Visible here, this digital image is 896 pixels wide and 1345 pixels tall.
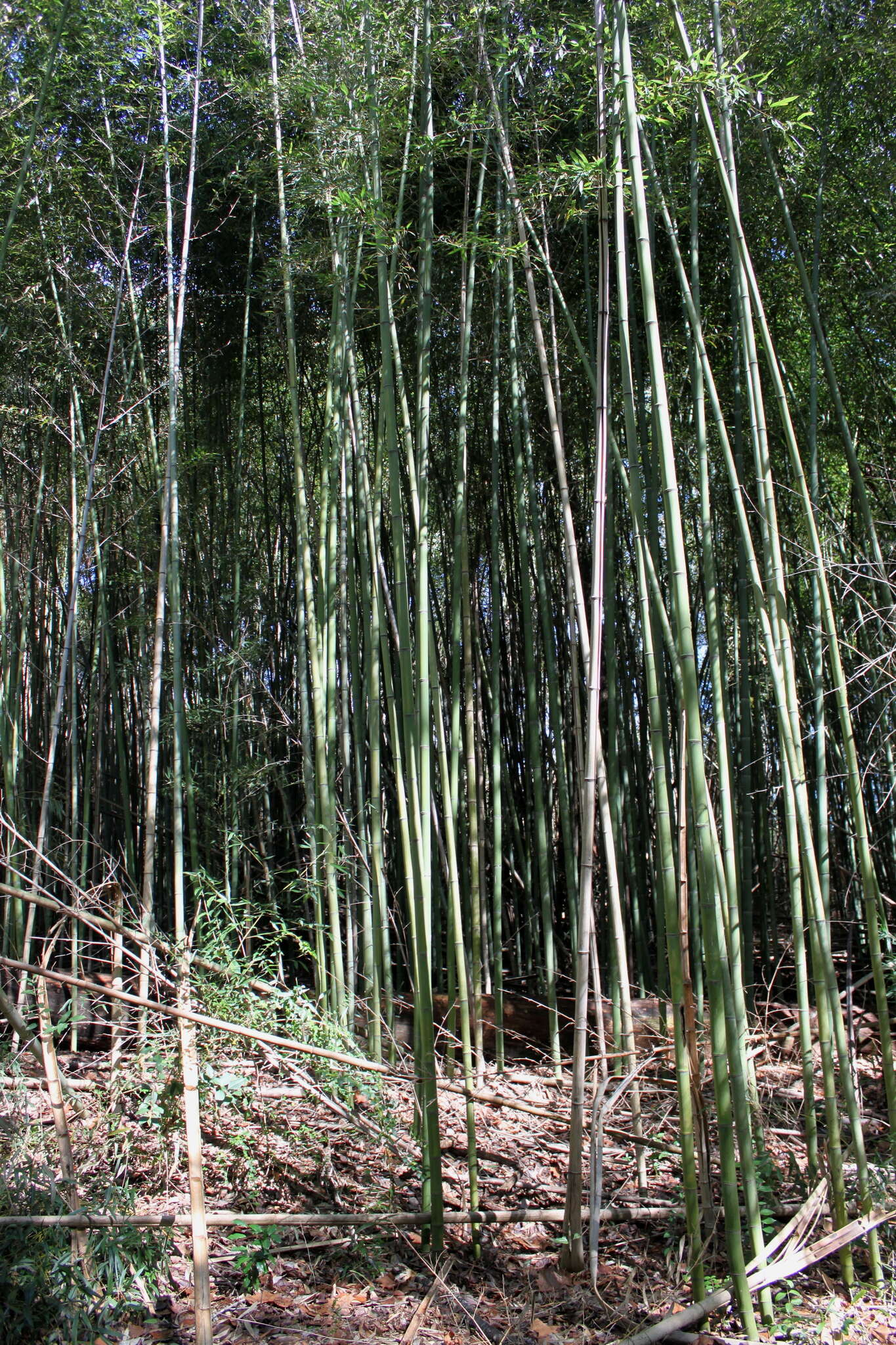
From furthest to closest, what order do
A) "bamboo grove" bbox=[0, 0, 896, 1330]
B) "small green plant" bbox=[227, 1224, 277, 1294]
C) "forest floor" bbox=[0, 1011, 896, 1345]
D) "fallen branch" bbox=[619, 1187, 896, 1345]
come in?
"bamboo grove" bbox=[0, 0, 896, 1330]
"small green plant" bbox=[227, 1224, 277, 1294]
"forest floor" bbox=[0, 1011, 896, 1345]
"fallen branch" bbox=[619, 1187, 896, 1345]

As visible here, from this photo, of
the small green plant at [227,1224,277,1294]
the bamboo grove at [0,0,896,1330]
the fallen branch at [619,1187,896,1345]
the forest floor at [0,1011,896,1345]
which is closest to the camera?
the fallen branch at [619,1187,896,1345]

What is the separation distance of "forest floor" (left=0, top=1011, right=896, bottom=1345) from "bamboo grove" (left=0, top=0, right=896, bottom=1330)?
6.0 inches

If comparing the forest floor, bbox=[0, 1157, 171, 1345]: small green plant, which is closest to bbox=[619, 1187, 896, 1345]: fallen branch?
the forest floor

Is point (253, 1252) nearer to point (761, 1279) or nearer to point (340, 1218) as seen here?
point (340, 1218)

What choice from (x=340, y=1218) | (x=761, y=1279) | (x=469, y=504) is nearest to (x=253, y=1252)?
(x=340, y=1218)

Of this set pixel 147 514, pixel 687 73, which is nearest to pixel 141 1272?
pixel 687 73

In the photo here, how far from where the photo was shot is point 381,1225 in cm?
192

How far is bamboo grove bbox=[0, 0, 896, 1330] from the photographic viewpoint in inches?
77.2

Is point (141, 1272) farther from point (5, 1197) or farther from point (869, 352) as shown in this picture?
point (869, 352)

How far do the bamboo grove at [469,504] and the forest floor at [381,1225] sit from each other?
153 millimetres

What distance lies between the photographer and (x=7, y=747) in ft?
12.0

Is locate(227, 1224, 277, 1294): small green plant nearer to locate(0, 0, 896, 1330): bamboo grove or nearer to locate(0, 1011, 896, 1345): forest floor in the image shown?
locate(0, 1011, 896, 1345): forest floor

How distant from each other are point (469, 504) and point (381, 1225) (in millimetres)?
2945

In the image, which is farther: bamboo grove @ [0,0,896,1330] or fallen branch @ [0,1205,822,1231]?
bamboo grove @ [0,0,896,1330]
